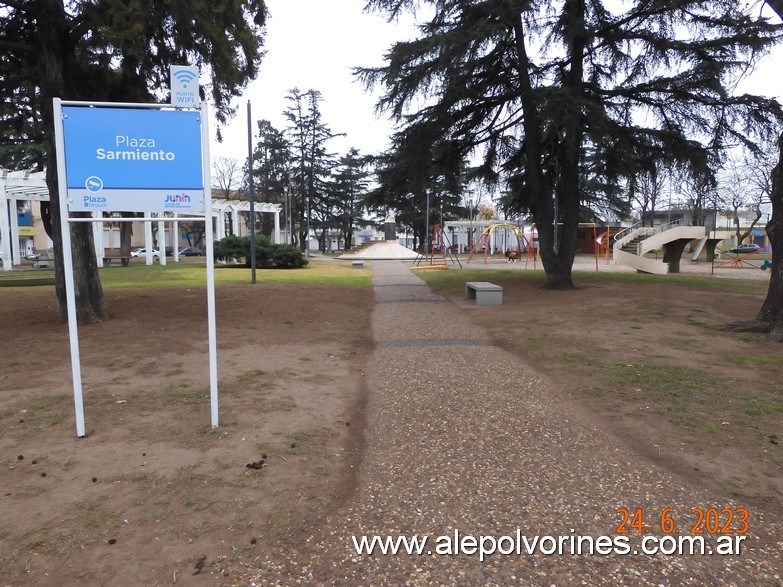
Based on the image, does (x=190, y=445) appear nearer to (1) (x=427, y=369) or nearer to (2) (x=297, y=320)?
(1) (x=427, y=369)

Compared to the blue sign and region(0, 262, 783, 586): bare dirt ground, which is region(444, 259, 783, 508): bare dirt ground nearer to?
region(0, 262, 783, 586): bare dirt ground

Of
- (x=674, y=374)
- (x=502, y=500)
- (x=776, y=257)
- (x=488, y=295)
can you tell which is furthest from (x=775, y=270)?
(x=502, y=500)

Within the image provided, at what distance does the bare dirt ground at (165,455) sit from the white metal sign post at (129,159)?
787 millimetres

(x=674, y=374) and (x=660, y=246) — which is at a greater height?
(x=660, y=246)

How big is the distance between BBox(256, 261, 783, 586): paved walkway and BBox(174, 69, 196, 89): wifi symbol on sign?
3.38 metres

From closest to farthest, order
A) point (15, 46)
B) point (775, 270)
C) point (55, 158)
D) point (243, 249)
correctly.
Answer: point (775, 270), point (15, 46), point (55, 158), point (243, 249)

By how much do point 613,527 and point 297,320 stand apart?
8840 millimetres

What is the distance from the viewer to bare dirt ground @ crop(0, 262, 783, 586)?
2957 mm

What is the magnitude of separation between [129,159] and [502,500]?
12.7 ft

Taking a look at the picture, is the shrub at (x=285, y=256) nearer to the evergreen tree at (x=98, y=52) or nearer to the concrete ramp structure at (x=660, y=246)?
the evergreen tree at (x=98, y=52)

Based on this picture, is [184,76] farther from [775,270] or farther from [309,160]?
[309,160]

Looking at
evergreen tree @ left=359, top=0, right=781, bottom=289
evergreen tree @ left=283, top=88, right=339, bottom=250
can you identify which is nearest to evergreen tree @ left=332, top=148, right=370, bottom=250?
evergreen tree @ left=283, top=88, right=339, bottom=250

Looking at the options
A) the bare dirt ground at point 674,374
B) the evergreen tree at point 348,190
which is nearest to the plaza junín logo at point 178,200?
the bare dirt ground at point 674,374

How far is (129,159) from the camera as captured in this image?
14.1 ft
